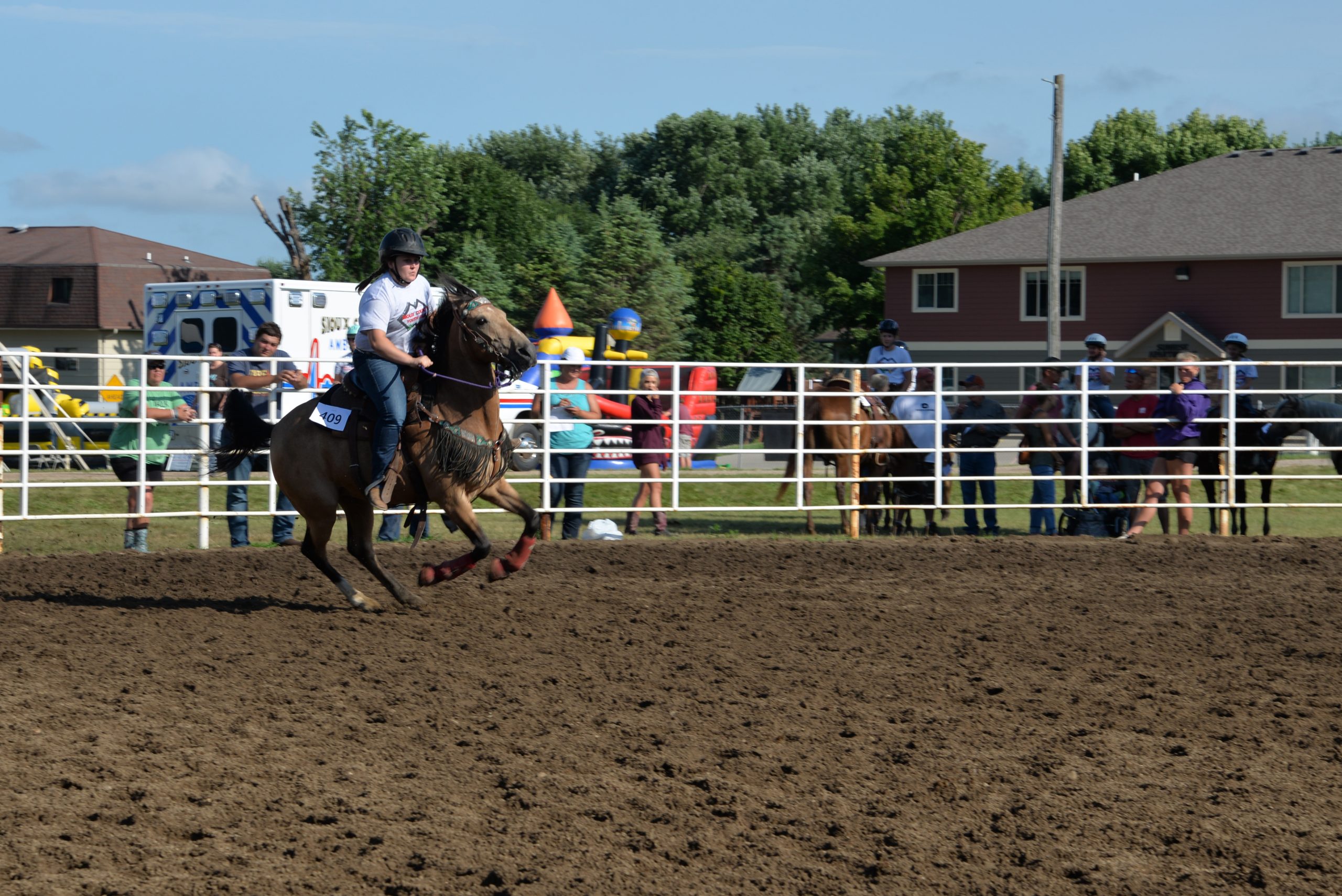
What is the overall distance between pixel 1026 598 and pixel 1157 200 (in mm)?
32329

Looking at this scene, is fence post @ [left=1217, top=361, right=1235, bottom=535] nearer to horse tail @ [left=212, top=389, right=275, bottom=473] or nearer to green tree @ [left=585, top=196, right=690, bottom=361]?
horse tail @ [left=212, top=389, right=275, bottom=473]

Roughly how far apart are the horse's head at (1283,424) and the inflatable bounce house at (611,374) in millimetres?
6430

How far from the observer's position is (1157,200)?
37781 mm

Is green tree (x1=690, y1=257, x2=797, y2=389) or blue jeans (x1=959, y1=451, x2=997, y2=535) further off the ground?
green tree (x1=690, y1=257, x2=797, y2=389)

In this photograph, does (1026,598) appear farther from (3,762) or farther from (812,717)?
(3,762)

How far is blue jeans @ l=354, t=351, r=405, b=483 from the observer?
7.67 m

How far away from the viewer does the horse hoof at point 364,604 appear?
7965 millimetres

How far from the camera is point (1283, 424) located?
13.4 m

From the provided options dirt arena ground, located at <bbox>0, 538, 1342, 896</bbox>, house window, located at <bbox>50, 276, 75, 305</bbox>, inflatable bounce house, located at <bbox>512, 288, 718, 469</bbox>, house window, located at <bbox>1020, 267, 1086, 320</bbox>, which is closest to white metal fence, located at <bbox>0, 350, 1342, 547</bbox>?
dirt arena ground, located at <bbox>0, 538, 1342, 896</bbox>

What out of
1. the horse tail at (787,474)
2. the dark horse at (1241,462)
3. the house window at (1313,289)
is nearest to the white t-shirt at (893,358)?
the horse tail at (787,474)

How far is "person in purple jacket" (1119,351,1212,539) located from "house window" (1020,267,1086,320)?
23875 millimetres

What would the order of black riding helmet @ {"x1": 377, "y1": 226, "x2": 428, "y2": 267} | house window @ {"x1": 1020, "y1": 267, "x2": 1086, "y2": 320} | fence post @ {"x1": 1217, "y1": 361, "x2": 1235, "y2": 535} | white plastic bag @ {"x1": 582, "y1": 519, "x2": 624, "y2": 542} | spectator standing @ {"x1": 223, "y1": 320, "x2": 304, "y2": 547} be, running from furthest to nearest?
1. house window @ {"x1": 1020, "y1": 267, "x2": 1086, "y2": 320}
2. fence post @ {"x1": 1217, "y1": 361, "x2": 1235, "y2": 535}
3. white plastic bag @ {"x1": 582, "y1": 519, "x2": 624, "y2": 542}
4. spectator standing @ {"x1": 223, "y1": 320, "x2": 304, "y2": 547}
5. black riding helmet @ {"x1": 377, "y1": 226, "x2": 428, "y2": 267}

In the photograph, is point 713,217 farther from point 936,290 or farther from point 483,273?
point 936,290

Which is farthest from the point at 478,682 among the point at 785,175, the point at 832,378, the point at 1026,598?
the point at 785,175
